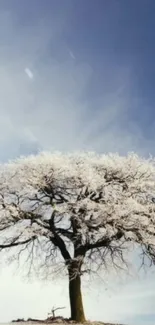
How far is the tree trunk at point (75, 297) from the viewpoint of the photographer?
2181cm

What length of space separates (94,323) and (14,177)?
7.96m

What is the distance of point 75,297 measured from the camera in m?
22.1

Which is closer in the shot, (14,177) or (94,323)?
(94,323)

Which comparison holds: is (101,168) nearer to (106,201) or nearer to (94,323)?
(106,201)

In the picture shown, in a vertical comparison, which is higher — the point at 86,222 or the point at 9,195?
the point at 9,195

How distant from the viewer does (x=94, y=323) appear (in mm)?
21469

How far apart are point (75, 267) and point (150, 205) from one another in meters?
4.86

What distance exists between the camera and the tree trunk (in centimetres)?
2181

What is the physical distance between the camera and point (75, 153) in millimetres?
23672

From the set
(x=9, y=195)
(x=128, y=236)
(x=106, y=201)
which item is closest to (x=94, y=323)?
(x=128, y=236)

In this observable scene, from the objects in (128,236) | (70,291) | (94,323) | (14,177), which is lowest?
(94,323)

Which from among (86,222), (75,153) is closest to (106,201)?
(86,222)

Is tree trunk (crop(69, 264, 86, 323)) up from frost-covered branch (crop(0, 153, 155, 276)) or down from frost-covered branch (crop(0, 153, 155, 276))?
down

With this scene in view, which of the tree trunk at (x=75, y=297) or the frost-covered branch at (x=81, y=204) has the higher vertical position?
the frost-covered branch at (x=81, y=204)
